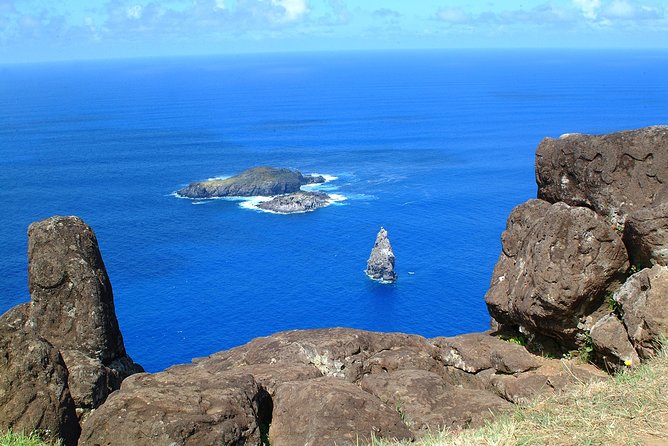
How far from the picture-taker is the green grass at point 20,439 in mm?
12631

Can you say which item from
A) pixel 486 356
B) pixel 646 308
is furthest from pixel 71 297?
pixel 646 308

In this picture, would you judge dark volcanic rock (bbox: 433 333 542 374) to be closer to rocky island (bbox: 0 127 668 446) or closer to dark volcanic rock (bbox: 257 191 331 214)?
rocky island (bbox: 0 127 668 446)

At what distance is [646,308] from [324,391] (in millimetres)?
7592

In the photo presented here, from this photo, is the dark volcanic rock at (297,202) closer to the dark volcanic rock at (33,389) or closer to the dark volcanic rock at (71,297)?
the dark volcanic rock at (71,297)

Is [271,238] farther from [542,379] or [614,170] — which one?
[542,379]

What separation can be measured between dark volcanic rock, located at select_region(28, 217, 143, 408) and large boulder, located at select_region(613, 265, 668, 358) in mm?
12894

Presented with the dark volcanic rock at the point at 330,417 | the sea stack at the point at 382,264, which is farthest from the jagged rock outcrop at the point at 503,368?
the sea stack at the point at 382,264

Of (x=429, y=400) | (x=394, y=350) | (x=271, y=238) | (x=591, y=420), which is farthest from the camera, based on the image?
(x=271, y=238)

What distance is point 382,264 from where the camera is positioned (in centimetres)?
10006

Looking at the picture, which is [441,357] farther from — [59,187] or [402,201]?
[59,187]

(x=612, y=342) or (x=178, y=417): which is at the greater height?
(x=178, y=417)

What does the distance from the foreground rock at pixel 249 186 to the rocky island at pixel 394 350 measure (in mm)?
130803

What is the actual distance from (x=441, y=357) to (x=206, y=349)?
62738mm

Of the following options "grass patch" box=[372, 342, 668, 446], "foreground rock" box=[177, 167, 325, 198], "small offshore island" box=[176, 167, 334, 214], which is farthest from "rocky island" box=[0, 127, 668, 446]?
"foreground rock" box=[177, 167, 325, 198]
